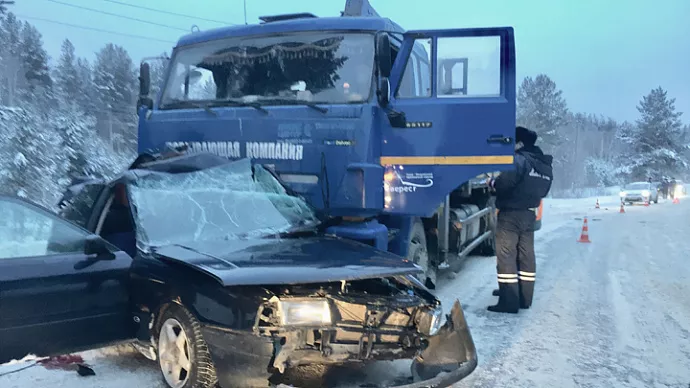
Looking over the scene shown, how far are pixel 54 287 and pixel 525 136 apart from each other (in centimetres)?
464

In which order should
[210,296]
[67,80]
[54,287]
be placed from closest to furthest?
[210,296]
[54,287]
[67,80]

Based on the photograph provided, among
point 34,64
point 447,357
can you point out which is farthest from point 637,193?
point 34,64

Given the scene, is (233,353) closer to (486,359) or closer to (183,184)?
(183,184)

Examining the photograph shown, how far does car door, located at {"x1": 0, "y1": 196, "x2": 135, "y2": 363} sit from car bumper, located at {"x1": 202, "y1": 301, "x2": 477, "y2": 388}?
3.23 feet

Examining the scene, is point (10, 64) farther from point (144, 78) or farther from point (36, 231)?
point (36, 231)

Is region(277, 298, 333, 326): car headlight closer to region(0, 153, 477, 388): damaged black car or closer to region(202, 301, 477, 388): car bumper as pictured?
region(0, 153, 477, 388): damaged black car

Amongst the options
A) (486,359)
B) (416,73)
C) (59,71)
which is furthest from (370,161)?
(59,71)

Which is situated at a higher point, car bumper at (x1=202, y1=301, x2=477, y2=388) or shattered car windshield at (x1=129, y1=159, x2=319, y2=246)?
shattered car windshield at (x1=129, y1=159, x2=319, y2=246)

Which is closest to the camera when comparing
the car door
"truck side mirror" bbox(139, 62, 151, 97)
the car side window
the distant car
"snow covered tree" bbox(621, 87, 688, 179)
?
the car door

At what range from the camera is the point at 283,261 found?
3.48 meters

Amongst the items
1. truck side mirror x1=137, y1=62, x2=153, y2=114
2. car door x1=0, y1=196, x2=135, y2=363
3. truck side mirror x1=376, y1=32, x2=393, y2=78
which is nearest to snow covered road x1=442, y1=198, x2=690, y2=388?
car door x1=0, y1=196, x2=135, y2=363

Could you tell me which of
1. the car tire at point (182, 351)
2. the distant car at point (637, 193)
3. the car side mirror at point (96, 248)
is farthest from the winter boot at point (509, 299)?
the distant car at point (637, 193)

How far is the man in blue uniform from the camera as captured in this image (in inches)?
236

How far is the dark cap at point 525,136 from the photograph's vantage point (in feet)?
19.7
